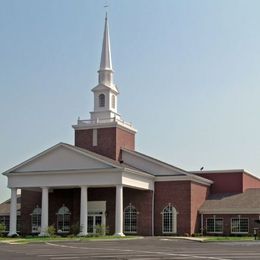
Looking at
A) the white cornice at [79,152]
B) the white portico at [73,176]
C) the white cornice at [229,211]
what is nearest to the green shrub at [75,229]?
the white portico at [73,176]

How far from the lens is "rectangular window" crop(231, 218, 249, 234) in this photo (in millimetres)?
56019

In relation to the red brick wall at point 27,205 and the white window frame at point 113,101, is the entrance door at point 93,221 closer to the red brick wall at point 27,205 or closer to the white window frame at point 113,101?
the red brick wall at point 27,205

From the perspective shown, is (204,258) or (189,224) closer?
(204,258)

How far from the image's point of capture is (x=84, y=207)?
53562 mm

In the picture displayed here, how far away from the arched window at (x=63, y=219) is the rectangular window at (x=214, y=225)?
42.4 ft

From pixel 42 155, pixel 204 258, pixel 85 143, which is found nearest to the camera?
pixel 204 258

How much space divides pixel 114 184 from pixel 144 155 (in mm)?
6770

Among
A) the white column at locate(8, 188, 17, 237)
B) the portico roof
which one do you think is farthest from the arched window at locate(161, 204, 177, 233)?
the white column at locate(8, 188, 17, 237)

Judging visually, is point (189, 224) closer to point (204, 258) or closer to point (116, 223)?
point (116, 223)

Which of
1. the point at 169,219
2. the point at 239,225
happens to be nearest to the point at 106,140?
the point at 169,219

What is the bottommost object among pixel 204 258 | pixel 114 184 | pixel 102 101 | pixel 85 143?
pixel 204 258

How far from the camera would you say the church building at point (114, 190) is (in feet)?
177

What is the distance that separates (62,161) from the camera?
5556 cm

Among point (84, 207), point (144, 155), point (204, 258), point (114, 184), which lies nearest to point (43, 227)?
point (84, 207)
